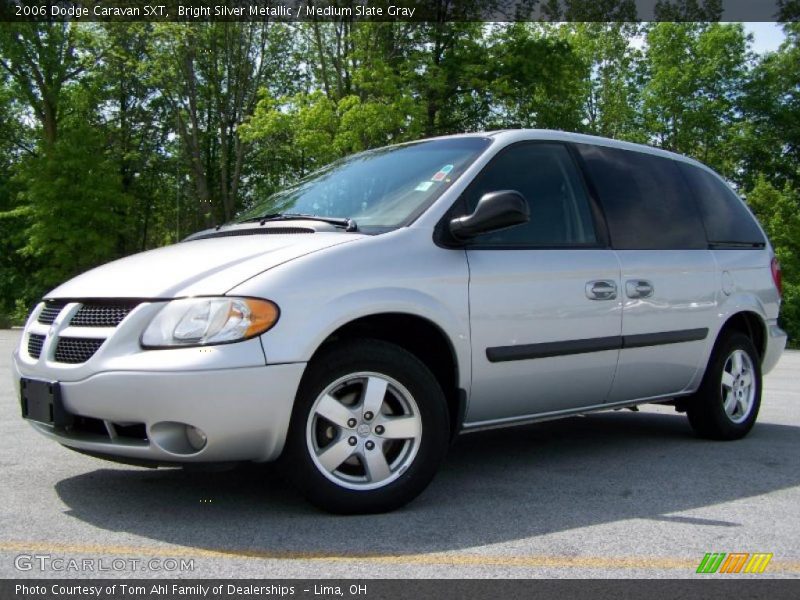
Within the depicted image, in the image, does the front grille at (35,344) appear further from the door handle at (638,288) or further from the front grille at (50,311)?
the door handle at (638,288)

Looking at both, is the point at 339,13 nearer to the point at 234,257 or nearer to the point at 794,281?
the point at 794,281

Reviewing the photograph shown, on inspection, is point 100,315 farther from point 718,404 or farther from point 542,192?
point 718,404

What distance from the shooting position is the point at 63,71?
32.3 meters

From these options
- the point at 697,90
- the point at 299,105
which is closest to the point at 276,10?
the point at 299,105

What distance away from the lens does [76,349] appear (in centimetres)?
387

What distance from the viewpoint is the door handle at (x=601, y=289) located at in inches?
194

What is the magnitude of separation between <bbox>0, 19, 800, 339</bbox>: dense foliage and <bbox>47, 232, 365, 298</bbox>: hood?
1823 cm

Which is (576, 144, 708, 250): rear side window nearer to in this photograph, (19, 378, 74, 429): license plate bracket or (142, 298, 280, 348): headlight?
(142, 298, 280, 348): headlight

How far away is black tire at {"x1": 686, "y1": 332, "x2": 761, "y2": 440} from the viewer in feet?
19.6

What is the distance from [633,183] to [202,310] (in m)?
3.07

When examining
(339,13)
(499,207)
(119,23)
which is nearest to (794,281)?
(339,13)

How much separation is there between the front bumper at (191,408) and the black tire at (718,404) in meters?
3.31
